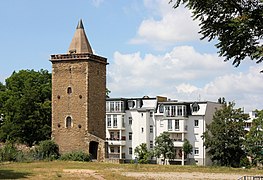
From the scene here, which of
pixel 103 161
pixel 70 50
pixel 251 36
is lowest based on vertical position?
pixel 103 161

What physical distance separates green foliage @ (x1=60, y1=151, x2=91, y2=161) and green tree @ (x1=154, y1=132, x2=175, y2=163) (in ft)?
46.2

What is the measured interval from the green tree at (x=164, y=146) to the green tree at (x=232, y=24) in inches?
1992

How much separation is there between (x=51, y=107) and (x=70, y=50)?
6951 mm

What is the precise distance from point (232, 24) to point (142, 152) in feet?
179

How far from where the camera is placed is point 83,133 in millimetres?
53406

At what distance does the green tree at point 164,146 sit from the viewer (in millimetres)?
64125

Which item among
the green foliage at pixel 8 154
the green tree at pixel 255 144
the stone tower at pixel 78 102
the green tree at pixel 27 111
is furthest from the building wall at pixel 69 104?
the green tree at pixel 255 144

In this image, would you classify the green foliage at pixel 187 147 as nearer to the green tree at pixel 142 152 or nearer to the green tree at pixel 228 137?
the green tree at pixel 142 152

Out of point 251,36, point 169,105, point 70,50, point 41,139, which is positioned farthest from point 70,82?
point 251,36

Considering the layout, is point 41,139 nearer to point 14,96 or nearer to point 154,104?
point 14,96

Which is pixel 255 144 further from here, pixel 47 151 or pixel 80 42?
pixel 47 151

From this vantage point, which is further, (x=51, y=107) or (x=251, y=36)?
(x=51, y=107)

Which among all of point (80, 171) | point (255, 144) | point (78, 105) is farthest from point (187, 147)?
point (80, 171)

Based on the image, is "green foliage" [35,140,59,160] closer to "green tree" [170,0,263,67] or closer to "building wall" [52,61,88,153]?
"building wall" [52,61,88,153]
